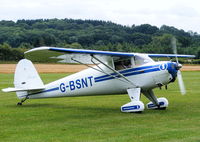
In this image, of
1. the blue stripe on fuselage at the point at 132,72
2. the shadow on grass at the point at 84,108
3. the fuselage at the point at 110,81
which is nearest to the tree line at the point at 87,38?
the shadow on grass at the point at 84,108

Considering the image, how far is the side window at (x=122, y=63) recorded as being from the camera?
529 inches

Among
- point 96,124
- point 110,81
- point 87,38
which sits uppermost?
point 110,81

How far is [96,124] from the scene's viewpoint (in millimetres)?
10664

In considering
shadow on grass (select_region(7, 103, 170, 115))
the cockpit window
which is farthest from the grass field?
the cockpit window

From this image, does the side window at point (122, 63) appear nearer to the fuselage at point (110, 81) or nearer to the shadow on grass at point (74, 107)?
the fuselage at point (110, 81)

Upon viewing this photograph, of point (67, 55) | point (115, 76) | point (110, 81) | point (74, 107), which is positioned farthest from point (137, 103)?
point (74, 107)

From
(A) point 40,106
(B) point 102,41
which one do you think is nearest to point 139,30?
(B) point 102,41

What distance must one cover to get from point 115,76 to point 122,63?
49 centimetres

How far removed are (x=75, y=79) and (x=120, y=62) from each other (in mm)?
1871

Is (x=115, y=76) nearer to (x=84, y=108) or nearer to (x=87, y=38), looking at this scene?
(x=84, y=108)

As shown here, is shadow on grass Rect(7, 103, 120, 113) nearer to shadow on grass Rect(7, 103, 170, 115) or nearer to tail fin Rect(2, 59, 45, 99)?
shadow on grass Rect(7, 103, 170, 115)

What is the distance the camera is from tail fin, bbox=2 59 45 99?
50.3 ft

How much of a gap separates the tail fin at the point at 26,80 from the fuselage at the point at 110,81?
280 mm

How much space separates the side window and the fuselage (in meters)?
0.14
